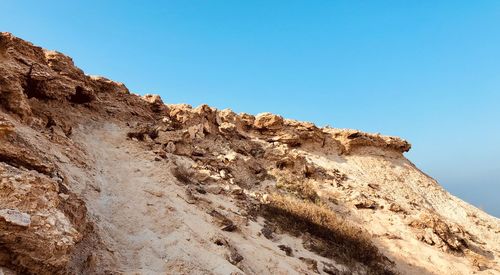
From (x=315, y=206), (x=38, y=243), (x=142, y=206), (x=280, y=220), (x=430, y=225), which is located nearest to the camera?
(x=38, y=243)

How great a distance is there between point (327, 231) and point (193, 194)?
4.32 meters

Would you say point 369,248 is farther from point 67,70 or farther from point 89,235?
point 67,70

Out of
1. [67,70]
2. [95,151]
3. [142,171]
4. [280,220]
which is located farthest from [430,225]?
[67,70]

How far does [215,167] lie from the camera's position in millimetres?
13172

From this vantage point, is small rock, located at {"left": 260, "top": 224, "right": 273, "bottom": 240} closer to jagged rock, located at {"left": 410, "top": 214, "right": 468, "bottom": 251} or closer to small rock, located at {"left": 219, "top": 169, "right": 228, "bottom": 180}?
small rock, located at {"left": 219, "top": 169, "right": 228, "bottom": 180}

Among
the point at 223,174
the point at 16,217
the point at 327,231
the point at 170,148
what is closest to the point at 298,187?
the point at 223,174

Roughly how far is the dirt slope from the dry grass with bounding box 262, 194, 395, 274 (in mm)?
53

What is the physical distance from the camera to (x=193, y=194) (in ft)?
31.2

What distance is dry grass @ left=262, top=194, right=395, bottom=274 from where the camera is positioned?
10281mm

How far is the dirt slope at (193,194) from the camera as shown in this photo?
16.8 ft

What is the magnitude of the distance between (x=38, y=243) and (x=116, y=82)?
11262mm

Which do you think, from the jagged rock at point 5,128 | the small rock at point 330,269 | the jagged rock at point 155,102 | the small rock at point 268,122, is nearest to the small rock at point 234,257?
the small rock at point 330,269

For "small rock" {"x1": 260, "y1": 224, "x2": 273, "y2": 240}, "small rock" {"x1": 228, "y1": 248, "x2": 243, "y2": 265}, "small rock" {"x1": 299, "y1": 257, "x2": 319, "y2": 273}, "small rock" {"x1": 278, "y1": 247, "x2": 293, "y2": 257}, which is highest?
"small rock" {"x1": 260, "y1": 224, "x2": 273, "y2": 240}

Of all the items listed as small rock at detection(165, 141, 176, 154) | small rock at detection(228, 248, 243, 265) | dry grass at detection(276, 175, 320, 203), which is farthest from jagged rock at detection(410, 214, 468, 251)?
small rock at detection(165, 141, 176, 154)
